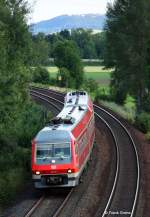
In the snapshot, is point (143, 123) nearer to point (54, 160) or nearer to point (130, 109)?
point (130, 109)

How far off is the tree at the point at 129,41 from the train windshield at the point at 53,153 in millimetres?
28720

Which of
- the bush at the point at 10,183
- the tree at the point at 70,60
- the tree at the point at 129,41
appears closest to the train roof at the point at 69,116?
the bush at the point at 10,183

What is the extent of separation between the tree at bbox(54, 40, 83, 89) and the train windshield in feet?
265

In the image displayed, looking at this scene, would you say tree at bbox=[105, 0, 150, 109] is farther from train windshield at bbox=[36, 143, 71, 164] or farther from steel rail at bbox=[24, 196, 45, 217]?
steel rail at bbox=[24, 196, 45, 217]

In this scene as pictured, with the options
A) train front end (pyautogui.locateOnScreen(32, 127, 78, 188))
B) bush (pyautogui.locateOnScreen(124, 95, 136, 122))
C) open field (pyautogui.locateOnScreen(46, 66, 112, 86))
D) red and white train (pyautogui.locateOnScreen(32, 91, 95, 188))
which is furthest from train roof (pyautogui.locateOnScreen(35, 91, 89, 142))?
open field (pyautogui.locateOnScreen(46, 66, 112, 86))

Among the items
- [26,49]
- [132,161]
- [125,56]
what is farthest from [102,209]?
[125,56]

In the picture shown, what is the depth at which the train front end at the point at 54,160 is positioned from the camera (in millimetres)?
25719

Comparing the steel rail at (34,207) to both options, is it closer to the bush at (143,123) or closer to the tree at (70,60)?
the bush at (143,123)

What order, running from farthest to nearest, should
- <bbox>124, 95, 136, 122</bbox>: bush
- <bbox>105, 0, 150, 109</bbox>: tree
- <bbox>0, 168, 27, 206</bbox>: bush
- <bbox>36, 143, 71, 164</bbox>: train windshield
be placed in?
<bbox>105, 0, 150, 109</bbox>: tree < <bbox>124, 95, 136, 122</bbox>: bush < <bbox>36, 143, 71, 164</bbox>: train windshield < <bbox>0, 168, 27, 206</bbox>: bush

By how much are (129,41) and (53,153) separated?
30.1m

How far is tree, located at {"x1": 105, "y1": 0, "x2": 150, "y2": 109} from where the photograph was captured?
54.0m

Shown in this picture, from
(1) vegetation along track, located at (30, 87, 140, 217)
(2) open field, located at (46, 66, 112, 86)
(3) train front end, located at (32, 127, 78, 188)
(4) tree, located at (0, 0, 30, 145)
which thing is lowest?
(2) open field, located at (46, 66, 112, 86)

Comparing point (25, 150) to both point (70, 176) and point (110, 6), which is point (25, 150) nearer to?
point (70, 176)

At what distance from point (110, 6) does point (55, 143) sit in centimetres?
3303
